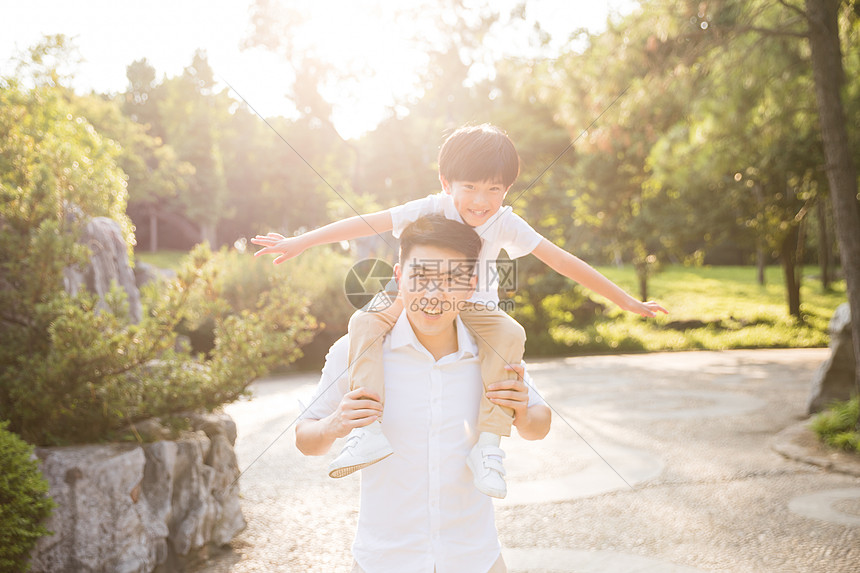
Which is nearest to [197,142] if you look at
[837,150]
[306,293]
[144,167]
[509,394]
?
[144,167]

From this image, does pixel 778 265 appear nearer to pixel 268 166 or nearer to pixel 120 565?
pixel 268 166

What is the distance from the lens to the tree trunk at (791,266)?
17125 mm

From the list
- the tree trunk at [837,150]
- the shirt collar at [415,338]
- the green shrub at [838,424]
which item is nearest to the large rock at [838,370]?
the green shrub at [838,424]

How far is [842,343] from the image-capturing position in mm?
7117

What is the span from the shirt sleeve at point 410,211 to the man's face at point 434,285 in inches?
21.2

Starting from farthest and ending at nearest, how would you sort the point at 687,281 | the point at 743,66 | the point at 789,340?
the point at 687,281
the point at 789,340
the point at 743,66

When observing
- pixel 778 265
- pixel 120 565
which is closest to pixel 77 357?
pixel 120 565

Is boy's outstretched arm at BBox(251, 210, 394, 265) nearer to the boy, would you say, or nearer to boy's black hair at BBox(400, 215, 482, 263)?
the boy

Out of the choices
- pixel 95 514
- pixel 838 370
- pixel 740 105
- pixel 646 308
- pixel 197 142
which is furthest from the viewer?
pixel 197 142

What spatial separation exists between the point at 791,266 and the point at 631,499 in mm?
15409

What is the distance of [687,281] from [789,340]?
1319cm

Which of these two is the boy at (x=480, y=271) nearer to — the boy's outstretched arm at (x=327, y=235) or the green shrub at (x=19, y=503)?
the boy's outstretched arm at (x=327, y=235)

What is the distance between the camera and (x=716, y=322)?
17.7 m

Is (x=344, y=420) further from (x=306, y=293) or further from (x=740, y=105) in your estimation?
(x=306, y=293)
